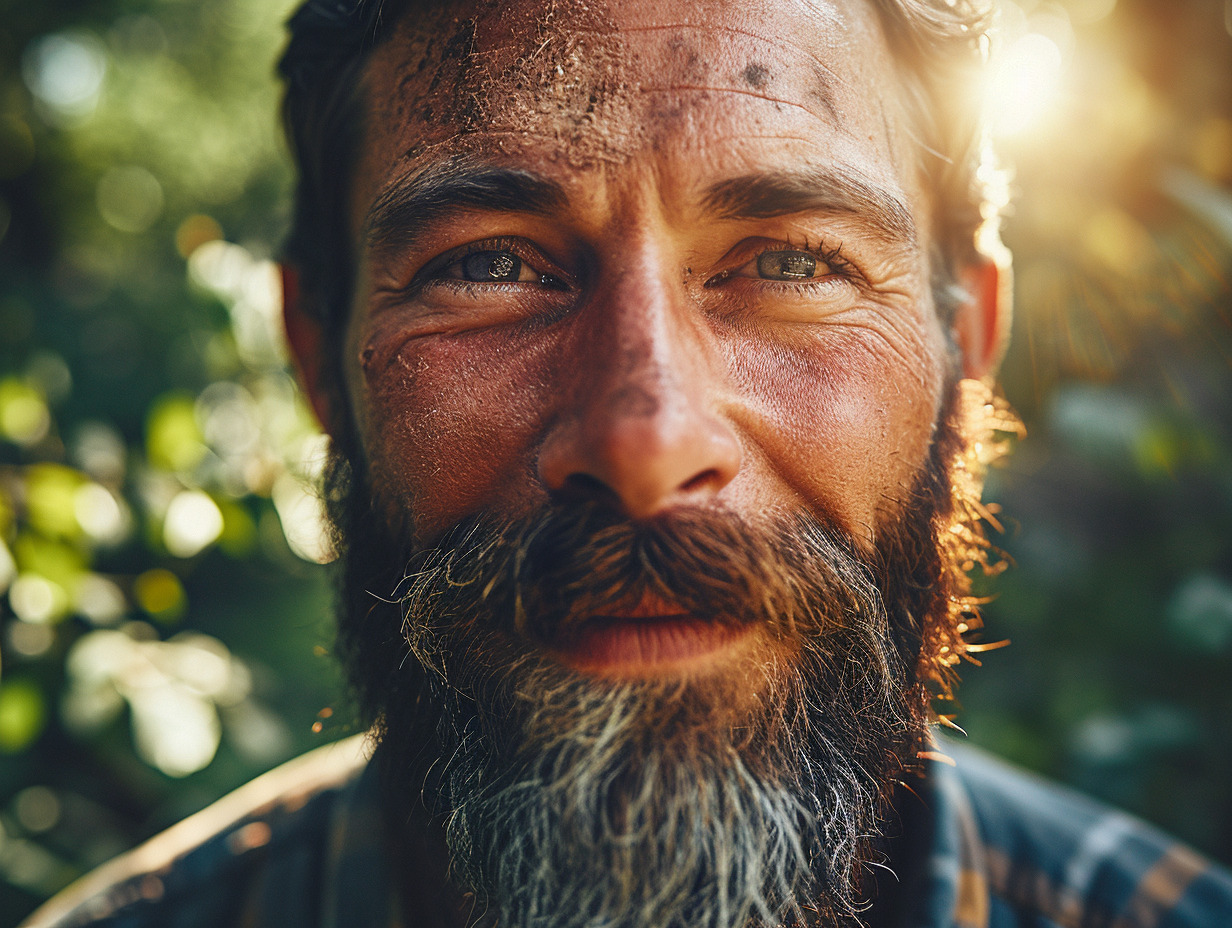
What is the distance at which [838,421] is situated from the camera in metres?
1.04

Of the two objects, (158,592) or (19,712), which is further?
(158,592)

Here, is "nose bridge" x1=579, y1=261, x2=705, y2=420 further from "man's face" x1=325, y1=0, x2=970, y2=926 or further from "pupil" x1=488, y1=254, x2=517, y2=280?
"pupil" x1=488, y1=254, x2=517, y2=280

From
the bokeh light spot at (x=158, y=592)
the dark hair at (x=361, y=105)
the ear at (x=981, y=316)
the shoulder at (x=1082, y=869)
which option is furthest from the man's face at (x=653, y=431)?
the bokeh light spot at (x=158, y=592)

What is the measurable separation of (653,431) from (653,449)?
22 millimetres

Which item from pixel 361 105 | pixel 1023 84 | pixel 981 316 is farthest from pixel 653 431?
pixel 1023 84

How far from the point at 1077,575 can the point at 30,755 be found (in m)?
2.87

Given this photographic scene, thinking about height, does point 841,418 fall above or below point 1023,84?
below

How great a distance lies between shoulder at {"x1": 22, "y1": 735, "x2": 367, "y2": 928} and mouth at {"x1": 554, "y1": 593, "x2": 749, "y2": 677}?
0.85 m

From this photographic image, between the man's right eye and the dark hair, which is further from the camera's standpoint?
the dark hair

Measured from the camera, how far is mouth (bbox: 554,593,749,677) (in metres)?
0.93

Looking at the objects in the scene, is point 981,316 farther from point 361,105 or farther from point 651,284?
point 361,105

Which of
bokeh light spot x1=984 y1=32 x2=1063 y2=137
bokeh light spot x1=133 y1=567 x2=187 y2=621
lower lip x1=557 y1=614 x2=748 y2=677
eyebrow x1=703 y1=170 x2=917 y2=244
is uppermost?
bokeh light spot x1=984 y1=32 x2=1063 y2=137

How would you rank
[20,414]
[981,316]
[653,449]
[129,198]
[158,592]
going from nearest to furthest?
[653,449] < [981,316] < [20,414] < [158,592] < [129,198]

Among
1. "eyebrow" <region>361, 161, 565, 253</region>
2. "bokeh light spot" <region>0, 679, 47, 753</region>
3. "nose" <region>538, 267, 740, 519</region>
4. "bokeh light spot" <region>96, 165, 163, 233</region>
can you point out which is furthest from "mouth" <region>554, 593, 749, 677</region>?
"bokeh light spot" <region>96, 165, 163, 233</region>
